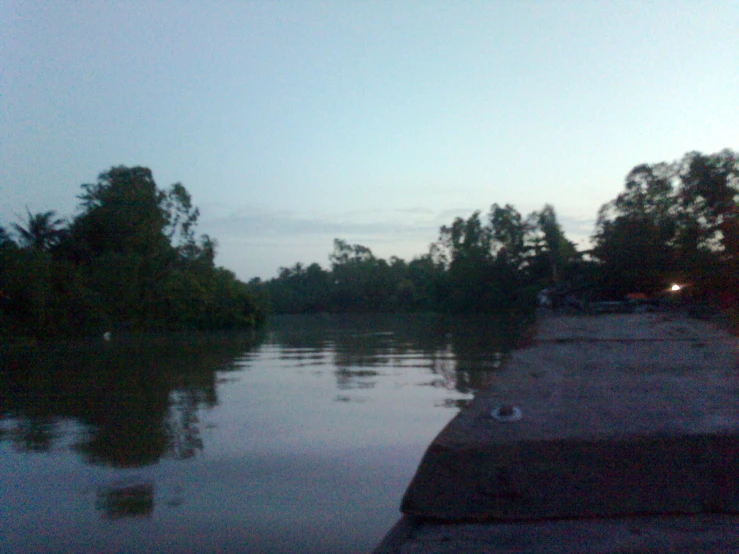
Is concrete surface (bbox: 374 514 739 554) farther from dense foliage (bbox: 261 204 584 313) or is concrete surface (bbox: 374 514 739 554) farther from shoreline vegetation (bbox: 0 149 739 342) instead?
dense foliage (bbox: 261 204 584 313)

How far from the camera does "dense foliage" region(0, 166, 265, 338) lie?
31.8 metres

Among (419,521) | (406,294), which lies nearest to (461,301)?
(406,294)

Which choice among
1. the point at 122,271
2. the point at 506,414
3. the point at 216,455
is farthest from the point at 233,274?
the point at 506,414

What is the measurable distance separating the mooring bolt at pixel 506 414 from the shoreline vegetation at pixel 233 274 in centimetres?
1517

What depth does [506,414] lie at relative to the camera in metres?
2.38

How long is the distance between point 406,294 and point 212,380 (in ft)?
217

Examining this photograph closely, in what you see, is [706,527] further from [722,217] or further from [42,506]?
[722,217]

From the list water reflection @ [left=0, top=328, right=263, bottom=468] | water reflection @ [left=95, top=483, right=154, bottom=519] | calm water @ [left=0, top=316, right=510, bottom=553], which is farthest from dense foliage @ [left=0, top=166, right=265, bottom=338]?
water reflection @ [left=95, top=483, right=154, bottom=519]

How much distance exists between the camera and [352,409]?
9.36 metres

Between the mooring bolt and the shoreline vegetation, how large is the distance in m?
15.2

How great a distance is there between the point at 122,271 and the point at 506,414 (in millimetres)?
36673

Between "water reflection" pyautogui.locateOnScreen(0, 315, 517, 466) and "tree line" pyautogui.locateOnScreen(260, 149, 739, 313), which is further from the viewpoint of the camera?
"tree line" pyautogui.locateOnScreen(260, 149, 739, 313)

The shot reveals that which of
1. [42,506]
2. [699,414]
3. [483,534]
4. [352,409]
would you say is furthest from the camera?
[352,409]

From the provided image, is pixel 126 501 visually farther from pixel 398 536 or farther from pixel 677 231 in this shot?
pixel 677 231
